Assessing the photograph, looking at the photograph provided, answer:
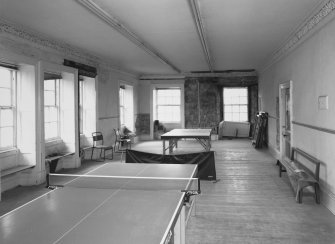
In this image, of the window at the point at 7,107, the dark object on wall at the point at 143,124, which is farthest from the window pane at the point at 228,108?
the window at the point at 7,107

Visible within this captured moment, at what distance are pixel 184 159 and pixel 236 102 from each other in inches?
389

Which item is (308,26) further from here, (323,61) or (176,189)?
(176,189)

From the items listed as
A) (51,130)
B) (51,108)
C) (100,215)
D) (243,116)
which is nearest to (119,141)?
(51,130)

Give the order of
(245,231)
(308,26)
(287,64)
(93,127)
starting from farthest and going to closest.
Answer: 1. (93,127)
2. (287,64)
3. (308,26)
4. (245,231)

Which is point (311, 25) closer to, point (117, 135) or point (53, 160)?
point (53, 160)

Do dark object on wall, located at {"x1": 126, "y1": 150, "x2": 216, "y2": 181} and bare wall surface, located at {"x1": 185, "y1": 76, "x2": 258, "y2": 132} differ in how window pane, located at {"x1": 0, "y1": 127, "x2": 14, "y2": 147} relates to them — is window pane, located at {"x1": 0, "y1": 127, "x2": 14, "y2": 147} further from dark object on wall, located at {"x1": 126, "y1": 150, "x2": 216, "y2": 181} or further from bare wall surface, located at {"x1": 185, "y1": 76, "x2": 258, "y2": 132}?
bare wall surface, located at {"x1": 185, "y1": 76, "x2": 258, "y2": 132}

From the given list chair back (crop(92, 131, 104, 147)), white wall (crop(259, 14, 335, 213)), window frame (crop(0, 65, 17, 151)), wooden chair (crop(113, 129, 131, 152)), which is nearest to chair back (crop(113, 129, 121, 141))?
wooden chair (crop(113, 129, 131, 152))

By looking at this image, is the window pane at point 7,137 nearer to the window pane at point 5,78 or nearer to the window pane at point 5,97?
the window pane at point 5,97

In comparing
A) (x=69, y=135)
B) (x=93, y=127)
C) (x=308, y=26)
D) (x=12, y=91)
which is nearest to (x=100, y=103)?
(x=93, y=127)

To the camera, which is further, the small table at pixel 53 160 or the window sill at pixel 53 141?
the window sill at pixel 53 141

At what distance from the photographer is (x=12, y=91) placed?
660 cm

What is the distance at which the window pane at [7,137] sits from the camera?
20.9 feet

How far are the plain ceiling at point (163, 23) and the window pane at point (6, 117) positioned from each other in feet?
5.45

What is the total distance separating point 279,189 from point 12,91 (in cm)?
558
